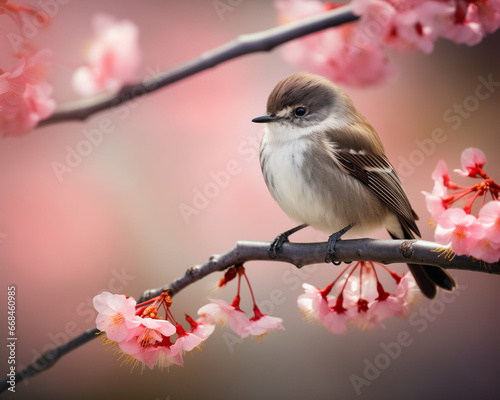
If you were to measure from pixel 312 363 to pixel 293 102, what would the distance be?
75 centimetres

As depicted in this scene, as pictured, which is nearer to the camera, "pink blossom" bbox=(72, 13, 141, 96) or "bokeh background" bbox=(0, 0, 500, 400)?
"pink blossom" bbox=(72, 13, 141, 96)

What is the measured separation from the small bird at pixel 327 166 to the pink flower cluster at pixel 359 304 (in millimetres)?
87

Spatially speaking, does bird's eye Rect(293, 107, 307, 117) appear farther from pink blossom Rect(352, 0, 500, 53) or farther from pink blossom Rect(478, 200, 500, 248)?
pink blossom Rect(478, 200, 500, 248)

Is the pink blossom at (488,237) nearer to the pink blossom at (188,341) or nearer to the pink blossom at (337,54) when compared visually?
the pink blossom at (188,341)

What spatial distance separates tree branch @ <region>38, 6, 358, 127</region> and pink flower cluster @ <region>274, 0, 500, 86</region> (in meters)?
0.05

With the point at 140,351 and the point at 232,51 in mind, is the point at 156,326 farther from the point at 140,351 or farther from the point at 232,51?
the point at 232,51

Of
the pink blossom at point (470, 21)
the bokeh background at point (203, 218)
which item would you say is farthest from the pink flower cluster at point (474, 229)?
the bokeh background at point (203, 218)

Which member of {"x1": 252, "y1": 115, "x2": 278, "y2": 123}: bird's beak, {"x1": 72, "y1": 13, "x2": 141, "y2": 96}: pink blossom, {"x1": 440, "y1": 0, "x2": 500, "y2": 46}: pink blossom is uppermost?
{"x1": 72, "y1": 13, "x2": 141, "y2": 96}: pink blossom

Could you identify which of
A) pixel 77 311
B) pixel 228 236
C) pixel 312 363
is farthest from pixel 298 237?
pixel 77 311

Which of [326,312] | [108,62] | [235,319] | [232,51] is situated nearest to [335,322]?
[326,312]

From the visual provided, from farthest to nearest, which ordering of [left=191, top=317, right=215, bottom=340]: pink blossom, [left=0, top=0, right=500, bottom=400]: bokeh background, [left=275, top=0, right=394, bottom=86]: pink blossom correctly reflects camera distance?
[left=0, top=0, right=500, bottom=400]: bokeh background < [left=275, top=0, right=394, bottom=86]: pink blossom < [left=191, top=317, right=215, bottom=340]: pink blossom

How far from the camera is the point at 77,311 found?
1.22 m

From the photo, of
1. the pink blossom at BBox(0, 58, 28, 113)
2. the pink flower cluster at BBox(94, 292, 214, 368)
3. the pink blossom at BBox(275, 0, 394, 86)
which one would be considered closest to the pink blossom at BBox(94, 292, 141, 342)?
the pink flower cluster at BBox(94, 292, 214, 368)

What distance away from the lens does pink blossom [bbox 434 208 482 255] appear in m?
0.47
